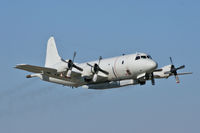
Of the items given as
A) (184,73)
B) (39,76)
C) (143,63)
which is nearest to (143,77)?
(143,63)

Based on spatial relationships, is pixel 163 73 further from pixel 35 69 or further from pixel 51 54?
pixel 35 69

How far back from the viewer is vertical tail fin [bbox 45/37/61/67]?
174ft

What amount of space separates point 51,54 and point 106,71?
960 centimetres

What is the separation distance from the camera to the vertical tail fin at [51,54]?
5299cm

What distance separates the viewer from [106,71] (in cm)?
4653

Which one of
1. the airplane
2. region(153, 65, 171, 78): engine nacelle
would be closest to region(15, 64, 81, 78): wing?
the airplane

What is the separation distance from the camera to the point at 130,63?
45406 mm

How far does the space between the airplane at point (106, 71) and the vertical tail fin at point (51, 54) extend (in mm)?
4049

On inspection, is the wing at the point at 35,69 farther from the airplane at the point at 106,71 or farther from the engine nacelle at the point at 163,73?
the engine nacelle at the point at 163,73

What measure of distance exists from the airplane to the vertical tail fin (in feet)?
13.3

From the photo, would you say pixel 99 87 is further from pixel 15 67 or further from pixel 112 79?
pixel 15 67

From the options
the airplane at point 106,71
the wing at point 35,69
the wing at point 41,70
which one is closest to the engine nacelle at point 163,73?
the airplane at point 106,71

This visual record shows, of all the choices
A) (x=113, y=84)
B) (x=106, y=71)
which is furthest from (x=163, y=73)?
(x=106, y=71)

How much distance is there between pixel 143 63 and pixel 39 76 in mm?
12153
